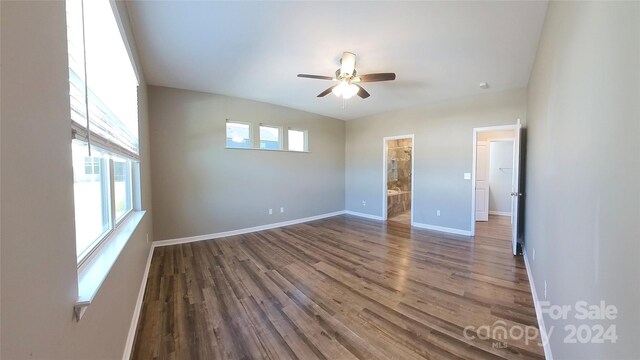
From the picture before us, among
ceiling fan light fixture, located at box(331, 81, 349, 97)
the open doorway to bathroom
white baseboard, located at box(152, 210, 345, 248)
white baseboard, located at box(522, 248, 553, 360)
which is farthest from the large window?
the open doorway to bathroom

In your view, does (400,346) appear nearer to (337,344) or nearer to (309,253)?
(337,344)

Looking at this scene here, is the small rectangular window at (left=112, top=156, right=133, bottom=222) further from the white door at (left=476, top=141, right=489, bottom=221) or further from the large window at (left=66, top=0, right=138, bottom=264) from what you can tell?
the white door at (left=476, top=141, right=489, bottom=221)

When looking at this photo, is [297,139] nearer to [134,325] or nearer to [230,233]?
[230,233]

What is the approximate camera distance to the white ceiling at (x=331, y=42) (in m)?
1.95

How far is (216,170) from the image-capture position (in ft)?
13.6

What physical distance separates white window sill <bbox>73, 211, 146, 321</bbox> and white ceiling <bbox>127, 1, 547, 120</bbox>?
6.22 ft

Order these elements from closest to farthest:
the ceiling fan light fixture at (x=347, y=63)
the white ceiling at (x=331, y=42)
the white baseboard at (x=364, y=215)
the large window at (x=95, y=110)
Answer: the large window at (x=95, y=110) → the white ceiling at (x=331, y=42) → the ceiling fan light fixture at (x=347, y=63) → the white baseboard at (x=364, y=215)

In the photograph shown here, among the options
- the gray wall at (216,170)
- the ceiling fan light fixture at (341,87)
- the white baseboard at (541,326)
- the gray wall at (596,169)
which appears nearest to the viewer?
the gray wall at (596,169)

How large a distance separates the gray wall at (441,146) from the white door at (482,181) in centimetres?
155

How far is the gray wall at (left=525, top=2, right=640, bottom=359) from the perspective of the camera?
633 mm

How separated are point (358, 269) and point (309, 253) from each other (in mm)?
850

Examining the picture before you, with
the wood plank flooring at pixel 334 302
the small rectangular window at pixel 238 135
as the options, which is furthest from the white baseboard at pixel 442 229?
the small rectangular window at pixel 238 135

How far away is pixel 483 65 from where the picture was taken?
2906 mm

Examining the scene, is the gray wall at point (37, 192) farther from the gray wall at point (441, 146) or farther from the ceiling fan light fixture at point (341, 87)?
the gray wall at point (441, 146)
